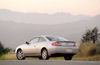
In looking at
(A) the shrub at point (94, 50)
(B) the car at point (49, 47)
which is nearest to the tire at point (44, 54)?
(B) the car at point (49, 47)

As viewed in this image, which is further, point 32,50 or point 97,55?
point 97,55

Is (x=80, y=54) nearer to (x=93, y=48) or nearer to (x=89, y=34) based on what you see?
(x=93, y=48)

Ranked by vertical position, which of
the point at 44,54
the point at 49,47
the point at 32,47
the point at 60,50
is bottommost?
the point at 44,54

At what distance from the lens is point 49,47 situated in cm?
1692

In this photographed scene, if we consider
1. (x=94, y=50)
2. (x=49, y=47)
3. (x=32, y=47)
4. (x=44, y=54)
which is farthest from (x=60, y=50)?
(x=94, y=50)

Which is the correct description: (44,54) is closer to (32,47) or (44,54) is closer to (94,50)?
(32,47)

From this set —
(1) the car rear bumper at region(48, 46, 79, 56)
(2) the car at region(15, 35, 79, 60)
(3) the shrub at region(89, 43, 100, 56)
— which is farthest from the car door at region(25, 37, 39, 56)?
(3) the shrub at region(89, 43, 100, 56)

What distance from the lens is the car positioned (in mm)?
16859

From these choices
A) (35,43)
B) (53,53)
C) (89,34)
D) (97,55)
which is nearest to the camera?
(53,53)

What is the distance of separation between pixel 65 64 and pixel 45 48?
5953 millimetres

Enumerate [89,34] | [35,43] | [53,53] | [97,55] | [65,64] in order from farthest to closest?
[89,34]
[97,55]
[35,43]
[53,53]
[65,64]

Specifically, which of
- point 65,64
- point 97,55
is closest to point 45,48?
point 65,64

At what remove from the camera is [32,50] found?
18344 mm

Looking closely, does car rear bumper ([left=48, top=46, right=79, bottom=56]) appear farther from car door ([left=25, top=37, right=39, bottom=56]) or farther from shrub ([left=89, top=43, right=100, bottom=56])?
shrub ([left=89, top=43, right=100, bottom=56])
